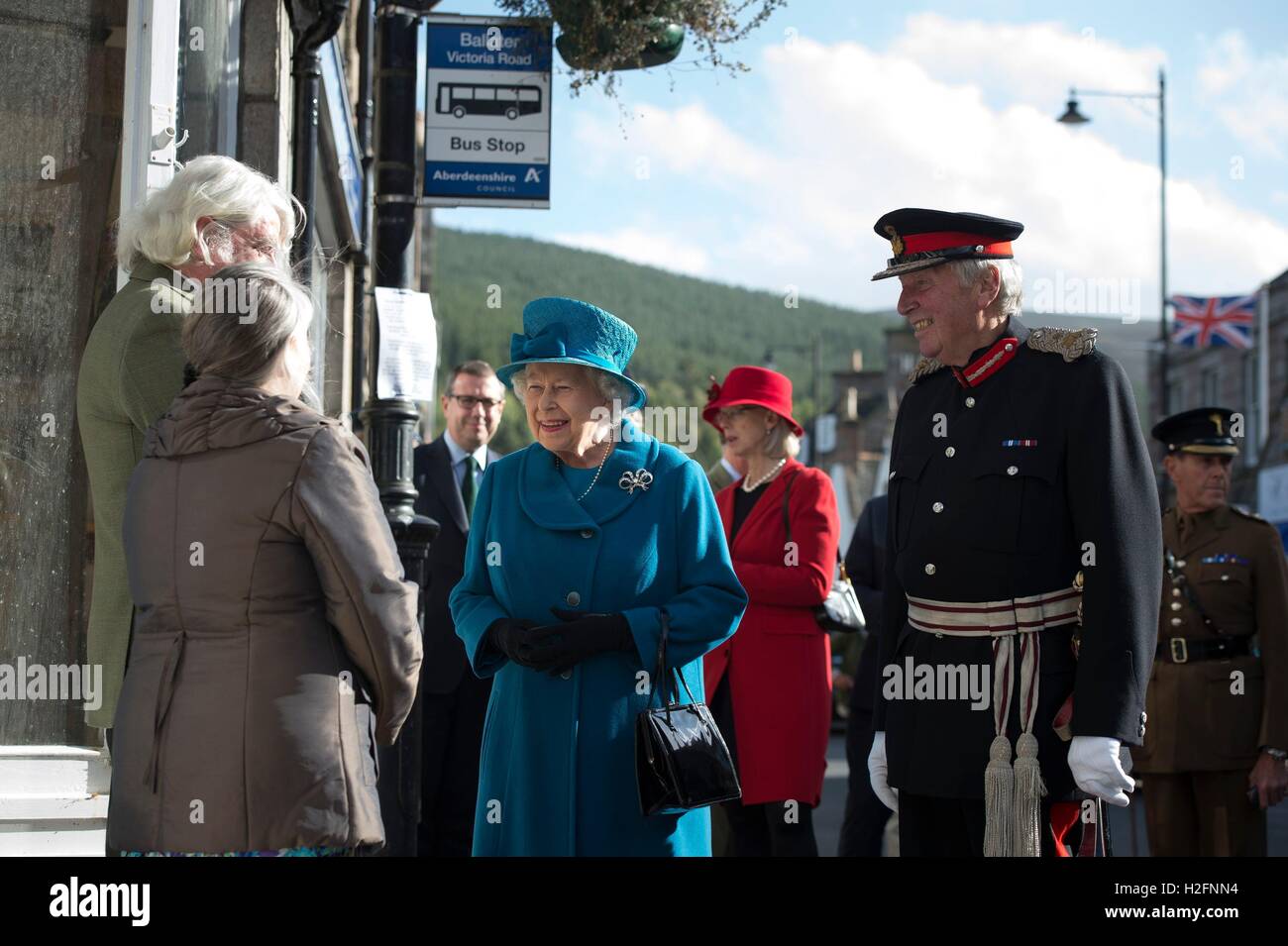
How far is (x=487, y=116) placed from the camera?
30.0 feet

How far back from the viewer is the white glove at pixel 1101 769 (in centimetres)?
381

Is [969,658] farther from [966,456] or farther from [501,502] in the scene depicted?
[501,502]

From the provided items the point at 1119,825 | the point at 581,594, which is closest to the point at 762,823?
the point at 581,594

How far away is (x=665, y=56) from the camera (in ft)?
27.3

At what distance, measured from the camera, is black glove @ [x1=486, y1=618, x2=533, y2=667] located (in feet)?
13.9

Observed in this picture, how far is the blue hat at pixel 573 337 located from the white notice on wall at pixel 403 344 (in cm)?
209

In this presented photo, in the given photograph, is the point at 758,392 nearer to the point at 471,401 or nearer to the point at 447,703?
the point at 471,401

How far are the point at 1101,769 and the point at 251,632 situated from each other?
193cm

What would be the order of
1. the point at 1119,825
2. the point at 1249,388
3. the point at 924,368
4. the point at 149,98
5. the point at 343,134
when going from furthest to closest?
1. the point at 1249,388
2. the point at 1119,825
3. the point at 343,134
4. the point at 149,98
5. the point at 924,368

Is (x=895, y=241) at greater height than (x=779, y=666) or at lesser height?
greater

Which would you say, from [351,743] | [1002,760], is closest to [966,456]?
[1002,760]

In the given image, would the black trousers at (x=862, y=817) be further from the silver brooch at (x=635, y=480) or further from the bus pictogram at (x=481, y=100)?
the bus pictogram at (x=481, y=100)
